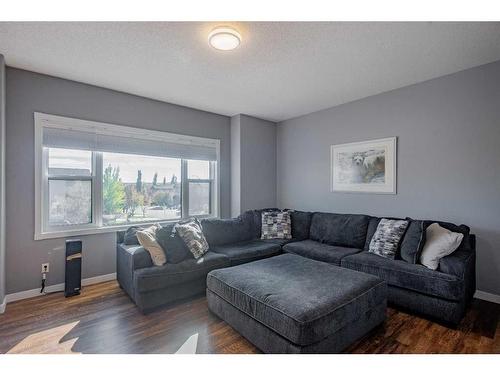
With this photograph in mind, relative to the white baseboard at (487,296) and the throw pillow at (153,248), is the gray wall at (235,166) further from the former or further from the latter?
the white baseboard at (487,296)

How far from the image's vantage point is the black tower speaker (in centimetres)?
293

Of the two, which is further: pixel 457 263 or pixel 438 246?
pixel 438 246

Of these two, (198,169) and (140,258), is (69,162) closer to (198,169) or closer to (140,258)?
(140,258)

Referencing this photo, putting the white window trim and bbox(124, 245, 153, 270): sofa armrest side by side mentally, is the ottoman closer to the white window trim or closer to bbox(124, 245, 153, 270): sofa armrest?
bbox(124, 245, 153, 270): sofa armrest

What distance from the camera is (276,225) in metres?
4.08

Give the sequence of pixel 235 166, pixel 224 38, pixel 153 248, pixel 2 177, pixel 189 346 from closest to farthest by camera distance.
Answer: pixel 189 346 < pixel 224 38 < pixel 2 177 < pixel 153 248 < pixel 235 166

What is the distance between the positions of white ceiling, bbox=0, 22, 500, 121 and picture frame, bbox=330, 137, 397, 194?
30.7 inches

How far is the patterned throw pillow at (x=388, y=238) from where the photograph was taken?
9.40ft

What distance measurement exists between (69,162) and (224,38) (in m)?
2.54

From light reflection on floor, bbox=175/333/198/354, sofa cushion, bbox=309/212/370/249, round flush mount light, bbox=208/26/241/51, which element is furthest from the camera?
sofa cushion, bbox=309/212/370/249

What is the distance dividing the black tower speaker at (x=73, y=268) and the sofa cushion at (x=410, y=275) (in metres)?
3.11

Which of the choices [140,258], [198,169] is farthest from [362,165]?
[140,258]

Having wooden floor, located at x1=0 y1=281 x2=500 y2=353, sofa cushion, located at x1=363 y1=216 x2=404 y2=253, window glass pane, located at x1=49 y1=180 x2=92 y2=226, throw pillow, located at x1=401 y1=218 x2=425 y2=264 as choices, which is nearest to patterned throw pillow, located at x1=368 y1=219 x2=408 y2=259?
throw pillow, located at x1=401 y1=218 x2=425 y2=264
